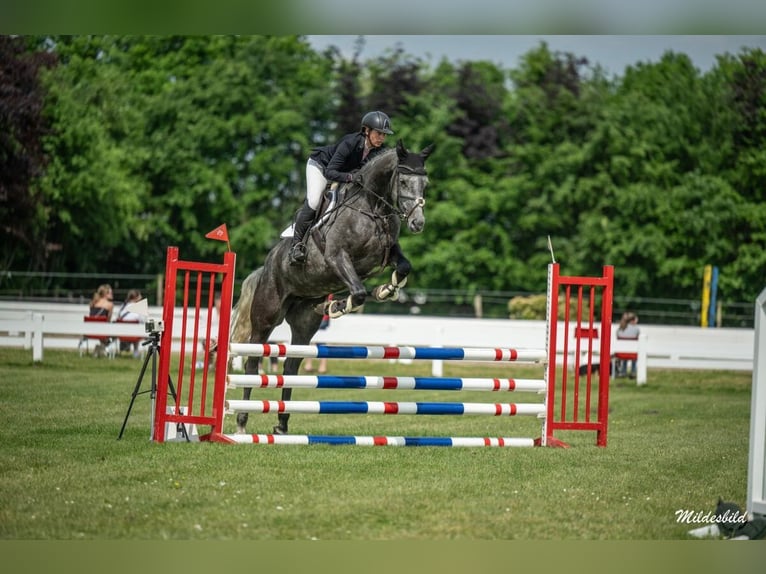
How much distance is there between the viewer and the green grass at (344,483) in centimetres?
548

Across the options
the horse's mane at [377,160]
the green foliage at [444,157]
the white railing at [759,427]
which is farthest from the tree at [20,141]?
the white railing at [759,427]

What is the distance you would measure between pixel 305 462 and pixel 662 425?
5.57 meters

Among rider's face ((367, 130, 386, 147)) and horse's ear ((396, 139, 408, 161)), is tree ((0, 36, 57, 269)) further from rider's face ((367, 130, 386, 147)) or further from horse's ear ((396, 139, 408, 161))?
horse's ear ((396, 139, 408, 161))

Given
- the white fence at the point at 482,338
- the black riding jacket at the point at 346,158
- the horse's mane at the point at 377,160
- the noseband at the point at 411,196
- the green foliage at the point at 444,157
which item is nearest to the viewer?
the noseband at the point at 411,196

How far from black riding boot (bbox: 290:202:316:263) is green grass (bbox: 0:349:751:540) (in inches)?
63.4

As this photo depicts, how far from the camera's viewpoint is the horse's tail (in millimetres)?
9391

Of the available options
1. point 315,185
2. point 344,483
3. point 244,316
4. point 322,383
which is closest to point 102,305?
point 244,316

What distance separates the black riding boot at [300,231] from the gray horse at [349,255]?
0.06 metres

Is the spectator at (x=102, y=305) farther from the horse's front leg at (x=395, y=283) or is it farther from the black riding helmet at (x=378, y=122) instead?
the black riding helmet at (x=378, y=122)

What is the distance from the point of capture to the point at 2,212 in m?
27.2

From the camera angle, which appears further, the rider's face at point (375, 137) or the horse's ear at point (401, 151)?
the rider's face at point (375, 137)

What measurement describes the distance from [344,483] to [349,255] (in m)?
2.35

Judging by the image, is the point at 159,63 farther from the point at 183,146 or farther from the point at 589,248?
the point at 589,248

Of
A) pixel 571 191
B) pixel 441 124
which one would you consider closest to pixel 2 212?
pixel 441 124
